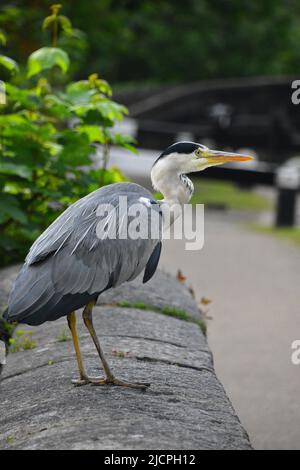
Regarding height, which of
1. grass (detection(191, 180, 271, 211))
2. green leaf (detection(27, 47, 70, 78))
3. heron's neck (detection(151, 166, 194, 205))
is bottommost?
heron's neck (detection(151, 166, 194, 205))

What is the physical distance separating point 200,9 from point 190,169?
62.3 ft

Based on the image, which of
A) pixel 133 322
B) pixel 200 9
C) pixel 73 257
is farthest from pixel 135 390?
pixel 200 9

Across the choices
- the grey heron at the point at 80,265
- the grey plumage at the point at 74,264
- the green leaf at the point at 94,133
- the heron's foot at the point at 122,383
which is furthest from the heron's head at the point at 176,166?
the green leaf at the point at 94,133

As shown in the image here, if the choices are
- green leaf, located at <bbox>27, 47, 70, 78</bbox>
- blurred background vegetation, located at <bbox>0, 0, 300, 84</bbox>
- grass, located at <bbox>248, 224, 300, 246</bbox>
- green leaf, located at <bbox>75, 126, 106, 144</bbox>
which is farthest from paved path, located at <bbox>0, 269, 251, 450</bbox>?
blurred background vegetation, located at <bbox>0, 0, 300, 84</bbox>

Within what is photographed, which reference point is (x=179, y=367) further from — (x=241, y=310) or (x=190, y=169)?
(x=241, y=310)

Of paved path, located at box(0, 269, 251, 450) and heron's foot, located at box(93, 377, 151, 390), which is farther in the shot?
heron's foot, located at box(93, 377, 151, 390)

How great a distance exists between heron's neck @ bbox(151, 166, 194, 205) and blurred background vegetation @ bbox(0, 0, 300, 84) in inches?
A: 678

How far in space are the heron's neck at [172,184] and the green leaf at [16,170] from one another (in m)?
1.57

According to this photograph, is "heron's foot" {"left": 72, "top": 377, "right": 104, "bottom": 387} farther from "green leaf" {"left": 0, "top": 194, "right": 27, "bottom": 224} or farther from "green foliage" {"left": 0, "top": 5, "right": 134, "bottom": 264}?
"green foliage" {"left": 0, "top": 5, "right": 134, "bottom": 264}

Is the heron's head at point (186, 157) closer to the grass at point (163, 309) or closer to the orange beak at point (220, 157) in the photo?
the orange beak at point (220, 157)

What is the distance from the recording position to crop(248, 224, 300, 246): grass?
12.5 metres

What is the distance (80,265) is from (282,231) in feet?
29.3

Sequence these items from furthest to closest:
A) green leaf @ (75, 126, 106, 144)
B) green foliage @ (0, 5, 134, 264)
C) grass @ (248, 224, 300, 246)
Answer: grass @ (248, 224, 300, 246) < green leaf @ (75, 126, 106, 144) < green foliage @ (0, 5, 134, 264)

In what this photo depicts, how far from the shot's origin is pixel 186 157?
4.82 metres
